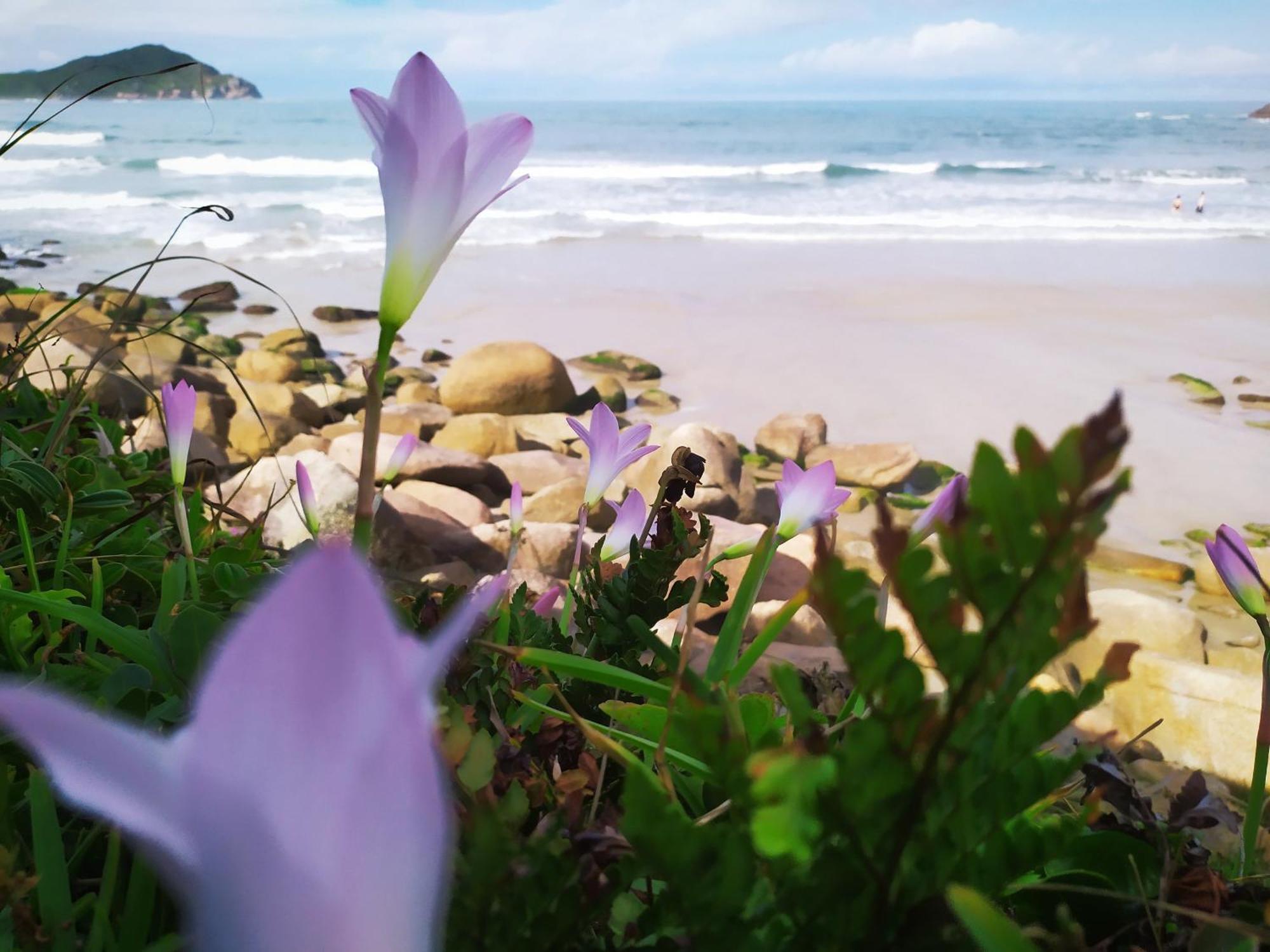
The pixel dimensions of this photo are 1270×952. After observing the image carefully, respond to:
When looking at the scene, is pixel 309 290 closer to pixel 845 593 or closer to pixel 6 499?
pixel 6 499

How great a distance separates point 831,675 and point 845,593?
46cm

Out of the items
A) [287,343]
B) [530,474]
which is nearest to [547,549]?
[530,474]

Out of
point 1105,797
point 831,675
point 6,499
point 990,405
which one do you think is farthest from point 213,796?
point 990,405

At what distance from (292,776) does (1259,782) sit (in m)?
0.54

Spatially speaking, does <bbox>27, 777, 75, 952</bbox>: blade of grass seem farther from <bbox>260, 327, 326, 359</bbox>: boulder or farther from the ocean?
the ocean

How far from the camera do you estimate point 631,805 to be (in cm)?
23

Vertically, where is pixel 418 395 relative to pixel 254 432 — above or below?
below

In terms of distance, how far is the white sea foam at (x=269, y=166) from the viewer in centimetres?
1441

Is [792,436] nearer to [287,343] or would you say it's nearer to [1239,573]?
[287,343]

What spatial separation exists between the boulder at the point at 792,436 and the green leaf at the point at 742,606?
3.79 m

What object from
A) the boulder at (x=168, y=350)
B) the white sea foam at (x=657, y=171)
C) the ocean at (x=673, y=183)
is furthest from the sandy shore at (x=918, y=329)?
the white sea foam at (x=657, y=171)

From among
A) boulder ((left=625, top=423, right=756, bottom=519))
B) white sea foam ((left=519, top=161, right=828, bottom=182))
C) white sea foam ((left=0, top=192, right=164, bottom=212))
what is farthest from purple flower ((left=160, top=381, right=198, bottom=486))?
white sea foam ((left=519, top=161, right=828, bottom=182))

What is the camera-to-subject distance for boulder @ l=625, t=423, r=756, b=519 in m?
3.45

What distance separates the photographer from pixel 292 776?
18 centimetres
